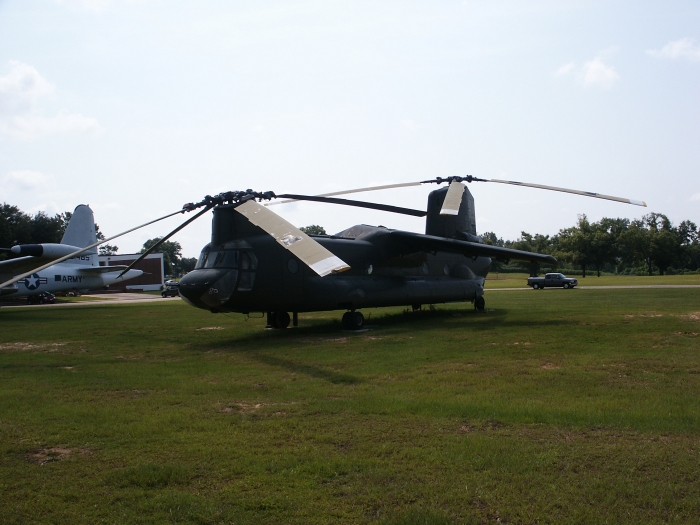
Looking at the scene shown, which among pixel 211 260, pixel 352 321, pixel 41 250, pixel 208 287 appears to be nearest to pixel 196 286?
pixel 208 287

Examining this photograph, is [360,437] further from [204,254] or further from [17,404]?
[204,254]

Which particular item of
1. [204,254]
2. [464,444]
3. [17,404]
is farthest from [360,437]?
[204,254]

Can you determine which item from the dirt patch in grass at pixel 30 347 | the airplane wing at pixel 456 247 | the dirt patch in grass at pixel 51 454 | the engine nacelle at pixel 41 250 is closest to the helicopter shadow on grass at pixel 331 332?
the airplane wing at pixel 456 247

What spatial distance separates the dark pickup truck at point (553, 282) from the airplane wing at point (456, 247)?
101ft

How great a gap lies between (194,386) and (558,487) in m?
6.61

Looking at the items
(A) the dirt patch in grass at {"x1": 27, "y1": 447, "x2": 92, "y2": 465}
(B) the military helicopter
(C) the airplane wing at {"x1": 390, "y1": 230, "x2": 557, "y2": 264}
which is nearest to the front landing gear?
(B) the military helicopter

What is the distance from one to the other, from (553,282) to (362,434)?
1825 inches

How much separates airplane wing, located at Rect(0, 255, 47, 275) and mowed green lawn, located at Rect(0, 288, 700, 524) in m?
15.4

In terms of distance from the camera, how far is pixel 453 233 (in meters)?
23.6

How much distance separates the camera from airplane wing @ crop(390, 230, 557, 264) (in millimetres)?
19725

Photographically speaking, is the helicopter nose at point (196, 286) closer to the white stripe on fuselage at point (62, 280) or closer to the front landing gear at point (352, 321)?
the front landing gear at point (352, 321)

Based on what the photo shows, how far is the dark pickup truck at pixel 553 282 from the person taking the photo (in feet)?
161

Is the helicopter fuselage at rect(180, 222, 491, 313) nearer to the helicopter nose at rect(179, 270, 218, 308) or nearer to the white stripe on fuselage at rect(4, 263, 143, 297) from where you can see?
the helicopter nose at rect(179, 270, 218, 308)

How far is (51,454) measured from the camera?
6352 mm
